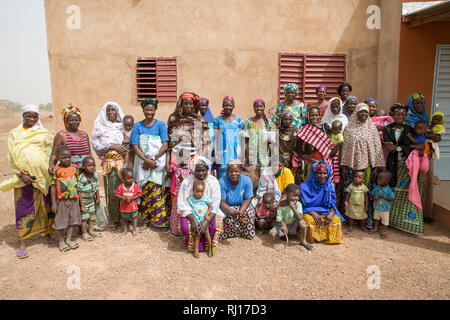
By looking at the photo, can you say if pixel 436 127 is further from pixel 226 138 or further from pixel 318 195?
pixel 226 138

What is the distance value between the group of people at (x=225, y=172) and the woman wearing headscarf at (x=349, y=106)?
0.07 feet

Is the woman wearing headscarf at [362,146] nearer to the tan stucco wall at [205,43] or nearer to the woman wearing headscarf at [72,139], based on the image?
the tan stucco wall at [205,43]

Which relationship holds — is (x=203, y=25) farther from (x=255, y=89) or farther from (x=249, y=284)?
(x=249, y=284)

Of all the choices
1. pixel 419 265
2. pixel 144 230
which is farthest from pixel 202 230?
pixel 419 265

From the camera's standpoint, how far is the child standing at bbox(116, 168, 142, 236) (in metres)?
4.22

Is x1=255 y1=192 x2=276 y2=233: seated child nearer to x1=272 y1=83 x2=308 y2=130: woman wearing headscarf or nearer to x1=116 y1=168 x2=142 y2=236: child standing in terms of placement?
x1=272 y1=83 x2=308 y2=130: woman wearing headscarf

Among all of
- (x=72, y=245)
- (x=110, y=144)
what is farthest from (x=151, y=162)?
(x=72, y=245)

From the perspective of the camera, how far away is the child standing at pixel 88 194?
399cm

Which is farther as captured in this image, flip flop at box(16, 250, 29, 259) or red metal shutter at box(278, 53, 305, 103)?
red metal shutter at box(278, 53, 305, 103)

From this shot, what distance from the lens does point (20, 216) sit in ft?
12.9

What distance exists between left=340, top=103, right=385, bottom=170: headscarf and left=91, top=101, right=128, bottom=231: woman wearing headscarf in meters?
3.30

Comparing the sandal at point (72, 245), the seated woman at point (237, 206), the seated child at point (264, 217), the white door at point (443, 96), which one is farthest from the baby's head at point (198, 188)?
the white door at point (443, 96)

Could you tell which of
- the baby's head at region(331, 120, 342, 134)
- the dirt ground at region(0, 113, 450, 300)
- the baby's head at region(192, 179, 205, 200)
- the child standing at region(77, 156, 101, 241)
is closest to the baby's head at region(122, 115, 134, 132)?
the child standing at region(77, 156, 101, 241)

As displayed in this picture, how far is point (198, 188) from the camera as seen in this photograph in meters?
3.79
